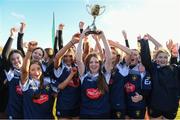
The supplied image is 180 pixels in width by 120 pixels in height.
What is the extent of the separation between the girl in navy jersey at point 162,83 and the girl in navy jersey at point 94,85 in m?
0.91

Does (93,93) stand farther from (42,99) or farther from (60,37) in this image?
(60,37)

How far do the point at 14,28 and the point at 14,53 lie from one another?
2.40 ft

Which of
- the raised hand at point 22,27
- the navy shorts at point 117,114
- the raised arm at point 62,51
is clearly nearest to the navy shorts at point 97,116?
the navy shorts at point 117,114

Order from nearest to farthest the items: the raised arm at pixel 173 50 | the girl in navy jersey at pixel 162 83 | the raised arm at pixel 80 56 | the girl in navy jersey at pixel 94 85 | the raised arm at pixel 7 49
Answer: the girl in navy jersey at pixel 94 85 < the raised arm at pixel 80 56 < the girl in navy jersey at pixel 162 83 < the raised arm at pixel 7 49 < the raised arm at pixel 173 50

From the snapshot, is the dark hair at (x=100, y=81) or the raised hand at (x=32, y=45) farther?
the raised hand at (x=32, y=45)

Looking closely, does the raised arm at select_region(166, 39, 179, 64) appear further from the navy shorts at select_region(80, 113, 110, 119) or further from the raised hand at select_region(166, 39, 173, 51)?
the navy shorts at select_region(80, 113, 110, 119)

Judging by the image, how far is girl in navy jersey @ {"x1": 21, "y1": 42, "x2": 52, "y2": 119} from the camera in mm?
Answer: 6102

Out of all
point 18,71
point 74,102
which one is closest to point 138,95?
point 74,102

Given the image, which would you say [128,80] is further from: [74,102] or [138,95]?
[74,102]

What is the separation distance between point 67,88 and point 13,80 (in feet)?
3.49

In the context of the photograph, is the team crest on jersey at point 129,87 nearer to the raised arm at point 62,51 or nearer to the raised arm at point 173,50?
the raised arm at point 173,50

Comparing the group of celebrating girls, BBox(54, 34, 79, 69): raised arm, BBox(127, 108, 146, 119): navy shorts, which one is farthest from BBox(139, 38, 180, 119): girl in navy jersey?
BBox(54, 34, 79, 69): raised arm

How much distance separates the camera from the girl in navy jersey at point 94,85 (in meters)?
5.83

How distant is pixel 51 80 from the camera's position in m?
6.44
